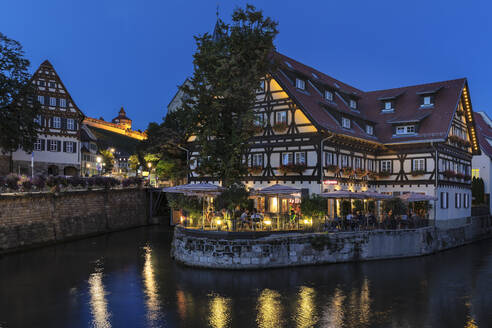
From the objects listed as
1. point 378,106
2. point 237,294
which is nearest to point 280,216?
point 237,294

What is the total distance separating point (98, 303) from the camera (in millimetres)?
16953

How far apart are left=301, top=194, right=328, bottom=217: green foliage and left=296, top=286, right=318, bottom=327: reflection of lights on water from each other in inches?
318

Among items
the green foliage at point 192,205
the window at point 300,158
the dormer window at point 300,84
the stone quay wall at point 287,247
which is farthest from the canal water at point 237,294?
the dormer window at point 300,84

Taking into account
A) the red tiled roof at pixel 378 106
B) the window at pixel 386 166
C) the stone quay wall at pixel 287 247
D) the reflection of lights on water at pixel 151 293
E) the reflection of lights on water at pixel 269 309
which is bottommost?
the reflection of lights on water at pixel 269 309

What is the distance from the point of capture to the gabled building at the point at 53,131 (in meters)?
49.7

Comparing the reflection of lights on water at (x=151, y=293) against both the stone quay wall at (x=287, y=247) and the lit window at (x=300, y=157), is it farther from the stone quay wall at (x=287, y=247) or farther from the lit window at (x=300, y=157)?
the lit window at (x=300, y=157)

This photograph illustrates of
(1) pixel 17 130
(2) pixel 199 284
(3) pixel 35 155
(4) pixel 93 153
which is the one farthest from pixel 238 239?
(4) pixel 93 153

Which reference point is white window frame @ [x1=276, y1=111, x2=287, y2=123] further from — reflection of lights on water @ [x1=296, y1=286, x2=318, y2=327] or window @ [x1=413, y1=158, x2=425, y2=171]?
reflection of lights on water @ [x1=296, y1=286, x2=318, y2=327]

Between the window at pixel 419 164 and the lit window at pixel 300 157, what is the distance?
10572 millimetres

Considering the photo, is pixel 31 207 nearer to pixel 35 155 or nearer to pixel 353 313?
pixel 35 155

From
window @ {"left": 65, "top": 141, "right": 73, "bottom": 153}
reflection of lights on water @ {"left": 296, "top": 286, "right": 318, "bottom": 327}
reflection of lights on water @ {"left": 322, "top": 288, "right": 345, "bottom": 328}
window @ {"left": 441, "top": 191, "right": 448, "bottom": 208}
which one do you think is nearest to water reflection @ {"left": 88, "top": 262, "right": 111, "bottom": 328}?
reflection of lights on water @ {"left": 296, "top": 286, "right": 318, "bottom": 327}

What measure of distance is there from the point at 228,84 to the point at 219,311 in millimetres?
12783

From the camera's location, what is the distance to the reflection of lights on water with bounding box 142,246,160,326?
1523 centimetres

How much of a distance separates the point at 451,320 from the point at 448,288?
5321mm
